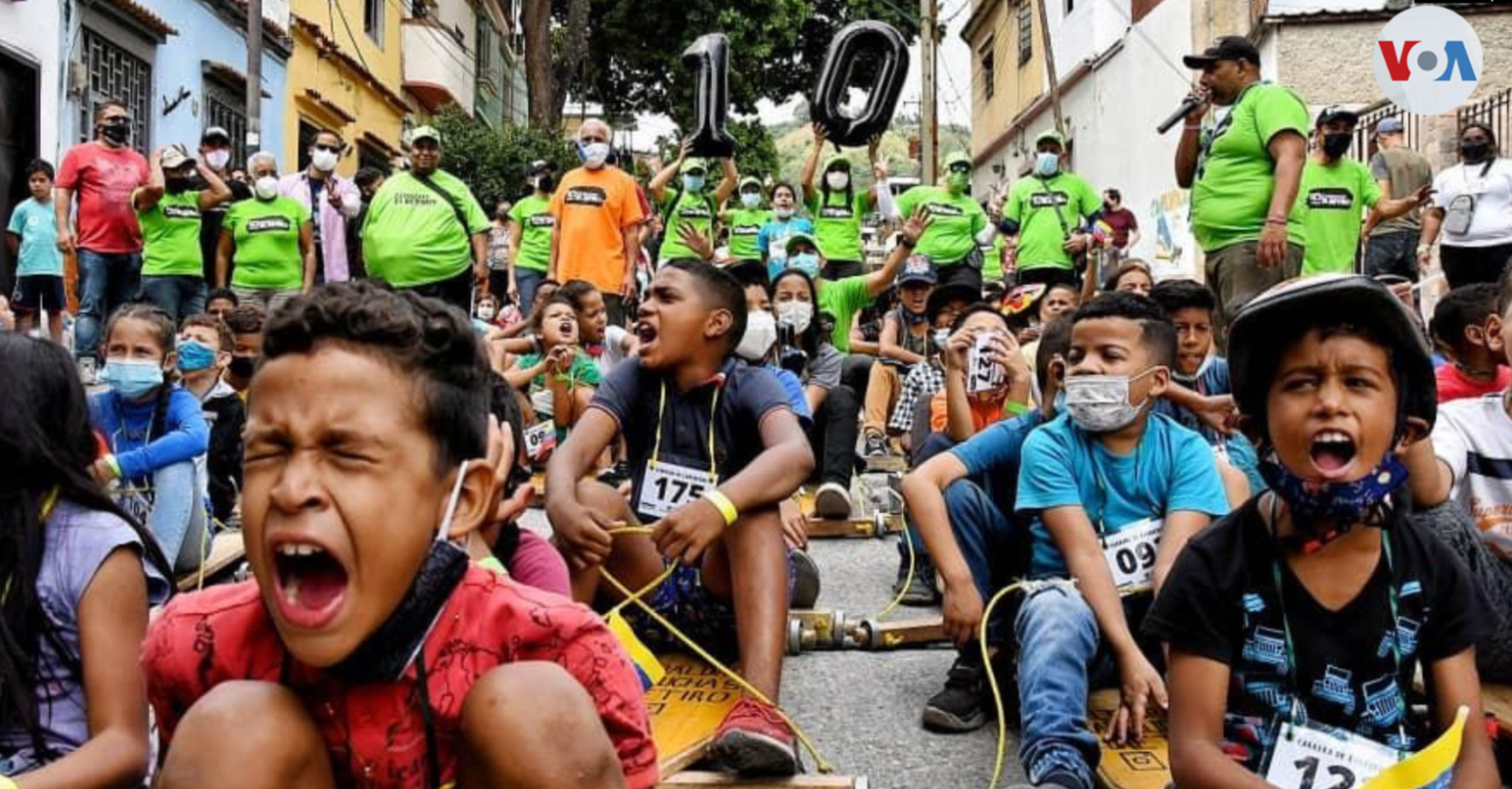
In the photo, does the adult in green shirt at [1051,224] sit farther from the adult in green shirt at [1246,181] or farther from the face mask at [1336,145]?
the adult in green shirt at [1246,181]

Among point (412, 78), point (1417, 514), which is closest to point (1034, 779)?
point (1417, 514)

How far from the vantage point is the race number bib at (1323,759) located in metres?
2.60

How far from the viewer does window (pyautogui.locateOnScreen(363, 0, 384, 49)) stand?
2402 centimetres

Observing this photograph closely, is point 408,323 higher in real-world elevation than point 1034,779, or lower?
higher

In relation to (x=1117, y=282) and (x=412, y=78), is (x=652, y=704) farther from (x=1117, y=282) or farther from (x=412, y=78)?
(x=412, y=78)

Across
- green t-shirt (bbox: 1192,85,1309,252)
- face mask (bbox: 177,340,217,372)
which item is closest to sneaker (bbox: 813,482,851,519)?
green t-shirt (bbox: 1192,85,1309,252)

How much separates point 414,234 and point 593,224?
1241 mm

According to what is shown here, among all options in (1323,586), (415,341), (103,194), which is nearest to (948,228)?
(103,194)

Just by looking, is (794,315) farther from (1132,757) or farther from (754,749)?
(754,749)

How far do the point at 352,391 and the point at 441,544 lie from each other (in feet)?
0.82

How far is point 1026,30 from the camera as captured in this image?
99.0ft

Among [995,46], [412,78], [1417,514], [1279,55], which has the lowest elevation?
[1417,514]

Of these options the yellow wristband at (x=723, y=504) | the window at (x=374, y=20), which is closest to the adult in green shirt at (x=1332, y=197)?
the yellow wristband at (x=723, y=504)

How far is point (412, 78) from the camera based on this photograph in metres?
26.6
